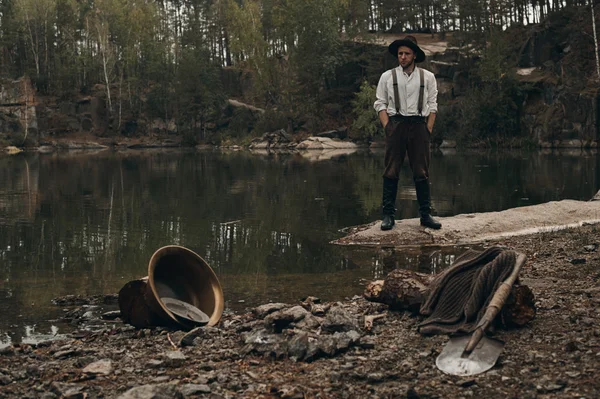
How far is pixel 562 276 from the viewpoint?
7570mm

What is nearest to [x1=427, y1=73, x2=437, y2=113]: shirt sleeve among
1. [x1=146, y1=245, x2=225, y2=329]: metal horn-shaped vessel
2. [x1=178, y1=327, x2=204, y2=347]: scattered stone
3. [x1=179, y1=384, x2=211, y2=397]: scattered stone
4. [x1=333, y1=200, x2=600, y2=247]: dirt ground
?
[x1=333, y1=200, x2=600, y2=247]: dirt ground

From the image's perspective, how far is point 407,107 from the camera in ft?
32.4

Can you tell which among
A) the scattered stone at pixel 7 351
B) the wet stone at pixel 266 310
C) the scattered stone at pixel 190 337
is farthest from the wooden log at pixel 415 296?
the scattered stone at pixel 7 351

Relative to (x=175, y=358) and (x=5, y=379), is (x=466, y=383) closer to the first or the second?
(x=175, y=358)

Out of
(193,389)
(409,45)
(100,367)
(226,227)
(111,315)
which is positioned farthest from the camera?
(226,227)

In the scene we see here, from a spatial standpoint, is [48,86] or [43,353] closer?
[43,353]

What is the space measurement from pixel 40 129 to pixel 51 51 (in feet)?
42.5

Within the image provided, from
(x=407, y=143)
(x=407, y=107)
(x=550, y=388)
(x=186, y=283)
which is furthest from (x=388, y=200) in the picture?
(x=550, y=388)

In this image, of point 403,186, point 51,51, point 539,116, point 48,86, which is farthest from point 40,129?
point 403,186

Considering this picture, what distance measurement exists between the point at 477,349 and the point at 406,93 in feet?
18.1

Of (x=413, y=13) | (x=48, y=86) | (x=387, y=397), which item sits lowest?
(x=387, y=397)

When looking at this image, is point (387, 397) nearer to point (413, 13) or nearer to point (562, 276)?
point (562, 276)

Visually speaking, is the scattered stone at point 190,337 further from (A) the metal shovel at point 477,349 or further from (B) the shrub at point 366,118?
(B) the shrub at point 366,118

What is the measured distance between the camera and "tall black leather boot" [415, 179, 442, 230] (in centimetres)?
1057
